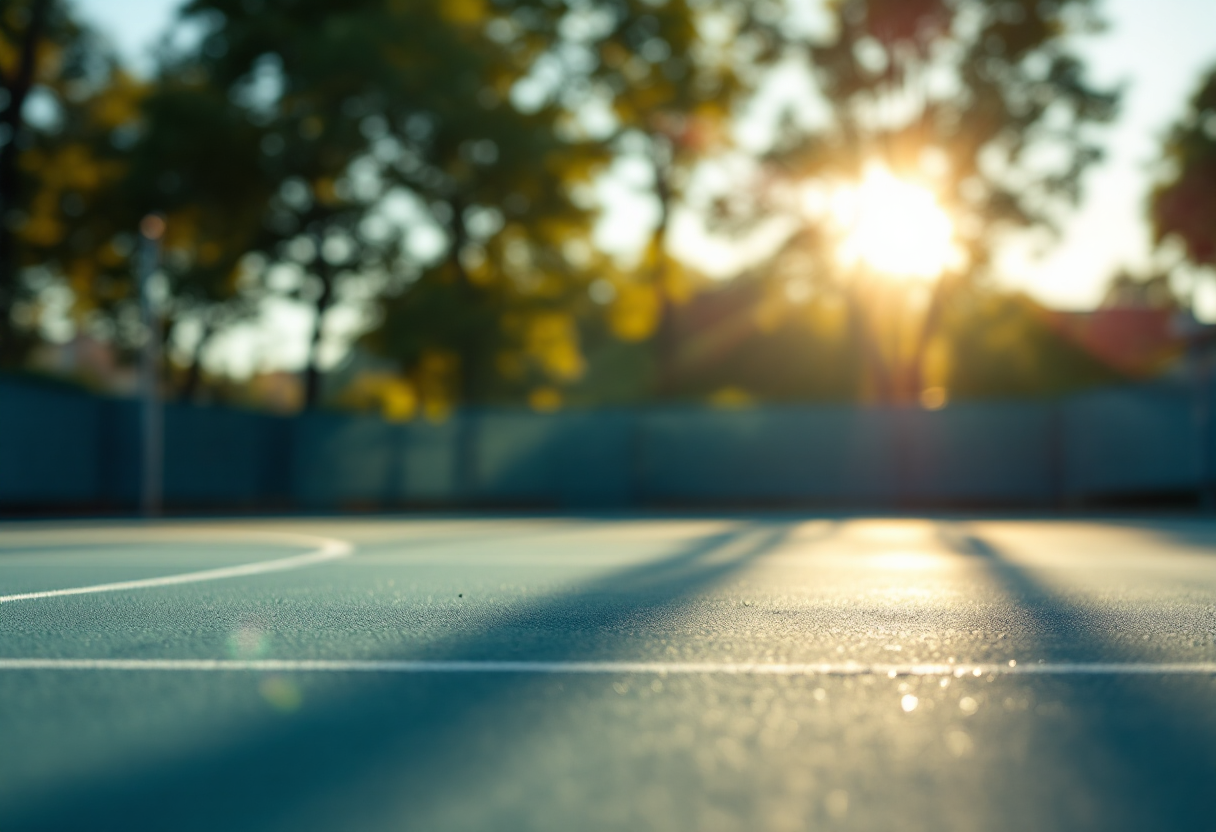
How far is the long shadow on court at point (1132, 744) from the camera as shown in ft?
8.30

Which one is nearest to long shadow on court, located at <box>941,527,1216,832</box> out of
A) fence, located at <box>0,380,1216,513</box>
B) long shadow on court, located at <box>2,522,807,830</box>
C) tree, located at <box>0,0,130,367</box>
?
long shadow on court, located at <box>2,522,807,830</box>

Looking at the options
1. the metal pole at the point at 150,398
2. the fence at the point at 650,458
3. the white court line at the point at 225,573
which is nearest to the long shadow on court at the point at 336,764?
the white court line at the point at 225,573

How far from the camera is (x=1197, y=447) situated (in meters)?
19.5

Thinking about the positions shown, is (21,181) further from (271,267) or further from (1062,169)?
(1062,169)

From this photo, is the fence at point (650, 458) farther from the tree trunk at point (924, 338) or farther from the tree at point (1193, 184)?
the tree at point (1193, 184)

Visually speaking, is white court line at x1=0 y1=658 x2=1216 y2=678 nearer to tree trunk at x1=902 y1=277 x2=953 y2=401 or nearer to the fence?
the fence

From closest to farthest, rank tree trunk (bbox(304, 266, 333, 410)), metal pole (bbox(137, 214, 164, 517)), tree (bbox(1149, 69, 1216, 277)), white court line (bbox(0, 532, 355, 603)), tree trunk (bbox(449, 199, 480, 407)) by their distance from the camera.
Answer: white court line (bbox(0, 532, 355, 603)) < metal pole (bbox(137, 214, 164, 517)) < tree trunk (bbox(449, 199, 480, 407)) < tree trunk (bbox(304, 266, 333, 410)) < tree (bbox(1149, 69, 1216, 277))

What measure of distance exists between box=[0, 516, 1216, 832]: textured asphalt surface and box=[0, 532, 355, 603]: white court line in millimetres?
250

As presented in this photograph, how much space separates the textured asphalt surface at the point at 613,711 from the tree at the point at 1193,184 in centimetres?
2829

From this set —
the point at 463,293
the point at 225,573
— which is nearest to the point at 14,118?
the point at 463,293

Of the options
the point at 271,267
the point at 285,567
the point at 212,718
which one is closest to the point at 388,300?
the point at 271,267

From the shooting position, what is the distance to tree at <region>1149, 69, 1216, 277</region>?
31.4 meters

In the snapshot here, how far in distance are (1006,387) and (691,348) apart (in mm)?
14090

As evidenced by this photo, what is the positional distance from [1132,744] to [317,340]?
2736 centimetres
